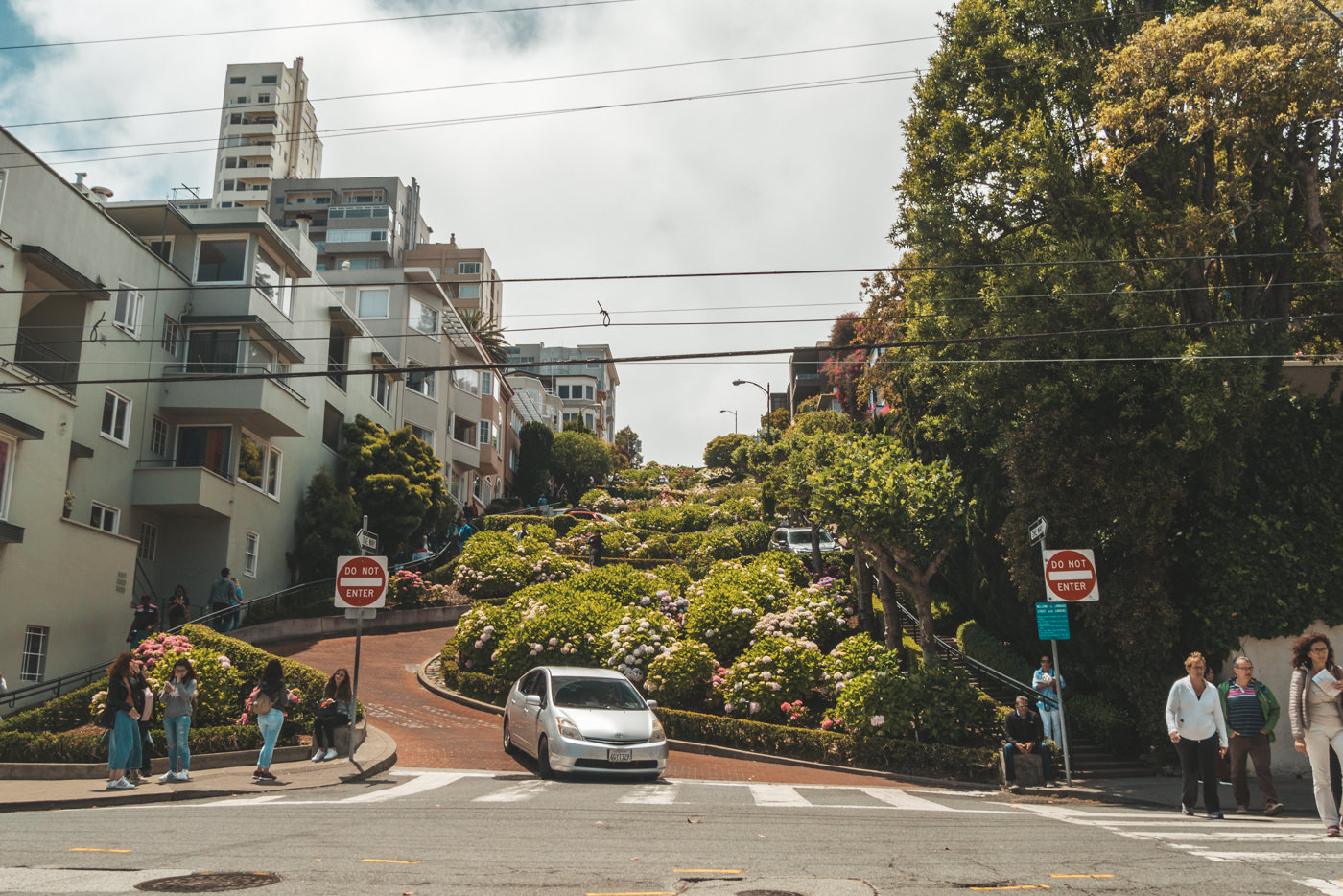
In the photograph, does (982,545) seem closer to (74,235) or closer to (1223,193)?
(1223,193)

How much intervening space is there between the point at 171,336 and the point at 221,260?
2.97 metres

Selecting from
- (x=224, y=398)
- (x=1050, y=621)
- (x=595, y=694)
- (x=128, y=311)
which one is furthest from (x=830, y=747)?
(x=128, y=311)

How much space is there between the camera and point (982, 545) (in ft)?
77.1

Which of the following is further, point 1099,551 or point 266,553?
point 266,553

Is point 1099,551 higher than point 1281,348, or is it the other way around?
point 1281,348

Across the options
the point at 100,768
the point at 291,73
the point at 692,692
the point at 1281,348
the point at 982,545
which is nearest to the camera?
the point at 100,768

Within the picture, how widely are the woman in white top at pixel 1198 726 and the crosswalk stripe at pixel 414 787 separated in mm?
8597

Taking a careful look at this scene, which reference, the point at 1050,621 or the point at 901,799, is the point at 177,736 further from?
the point at 1050,621

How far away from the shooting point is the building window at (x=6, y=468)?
19.3m

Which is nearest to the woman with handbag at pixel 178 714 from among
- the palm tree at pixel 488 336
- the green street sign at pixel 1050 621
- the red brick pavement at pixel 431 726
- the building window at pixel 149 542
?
the red brick pavement at pixel 431 726

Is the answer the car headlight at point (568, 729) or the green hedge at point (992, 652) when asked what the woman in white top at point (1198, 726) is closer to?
the car headlight at point (568, 729)

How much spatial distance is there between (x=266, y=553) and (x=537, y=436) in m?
38.8

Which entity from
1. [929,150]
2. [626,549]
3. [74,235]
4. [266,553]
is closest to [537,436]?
[626,549]

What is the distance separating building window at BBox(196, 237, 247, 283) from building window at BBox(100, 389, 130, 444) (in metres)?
4.86
